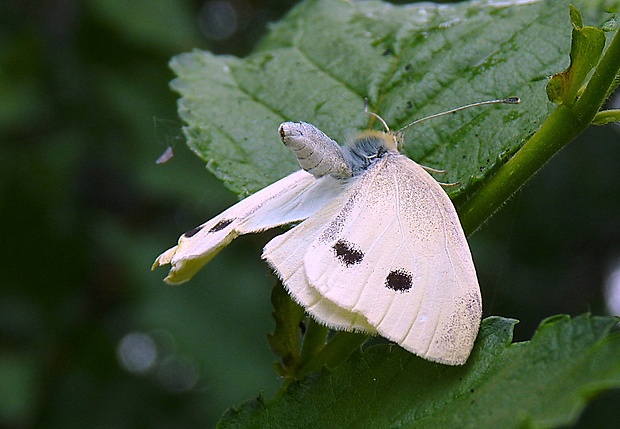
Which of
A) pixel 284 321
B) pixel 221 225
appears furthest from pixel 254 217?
pixel 284 321

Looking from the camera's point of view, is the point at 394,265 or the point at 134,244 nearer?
the point at 394,265

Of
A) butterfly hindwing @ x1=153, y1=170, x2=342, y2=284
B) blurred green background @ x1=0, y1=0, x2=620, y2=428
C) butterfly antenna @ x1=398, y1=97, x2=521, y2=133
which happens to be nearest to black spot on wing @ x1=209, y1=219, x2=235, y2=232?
butterfly hindwing @ x1=153, y1=170, x2=342, y2=284

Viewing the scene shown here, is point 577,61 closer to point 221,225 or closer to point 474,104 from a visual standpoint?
point 474,104

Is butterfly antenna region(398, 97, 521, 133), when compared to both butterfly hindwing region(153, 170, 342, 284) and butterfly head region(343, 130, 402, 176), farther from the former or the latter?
butterfly hindwing region(153, 170, 342, 284)

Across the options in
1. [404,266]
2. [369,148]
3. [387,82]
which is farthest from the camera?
[387,82]

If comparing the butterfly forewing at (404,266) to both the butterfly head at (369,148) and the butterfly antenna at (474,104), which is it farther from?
the butterfly antenna at (474,104)

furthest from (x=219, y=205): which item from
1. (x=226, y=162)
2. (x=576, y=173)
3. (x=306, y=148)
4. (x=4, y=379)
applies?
(x=306, y=148)

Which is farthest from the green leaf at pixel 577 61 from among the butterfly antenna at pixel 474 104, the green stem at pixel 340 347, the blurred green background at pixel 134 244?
the blurred green background at pixel 134 244
